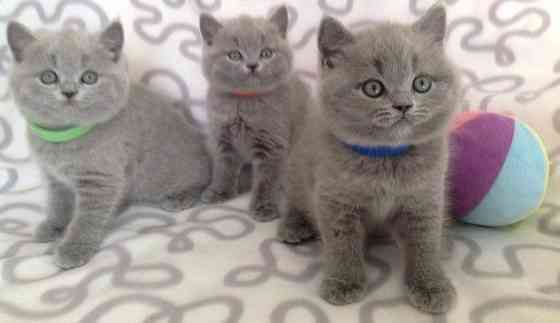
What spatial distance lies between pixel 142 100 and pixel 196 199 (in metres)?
0.35

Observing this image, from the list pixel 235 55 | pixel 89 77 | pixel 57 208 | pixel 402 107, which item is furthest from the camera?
pixel 235 55

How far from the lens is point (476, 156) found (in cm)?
117

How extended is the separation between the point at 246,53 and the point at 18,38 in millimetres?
615

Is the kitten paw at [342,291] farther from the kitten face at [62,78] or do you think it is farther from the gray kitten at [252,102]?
the kitten face at [62,78]

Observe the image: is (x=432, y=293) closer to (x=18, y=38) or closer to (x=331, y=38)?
(x=331, y=38)

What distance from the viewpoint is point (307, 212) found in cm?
127

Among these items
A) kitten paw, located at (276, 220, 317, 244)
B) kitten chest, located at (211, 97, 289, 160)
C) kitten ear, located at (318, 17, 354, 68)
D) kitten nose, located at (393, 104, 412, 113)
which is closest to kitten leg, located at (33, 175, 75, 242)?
kitten chest, located at (211, 97, 289, 160)

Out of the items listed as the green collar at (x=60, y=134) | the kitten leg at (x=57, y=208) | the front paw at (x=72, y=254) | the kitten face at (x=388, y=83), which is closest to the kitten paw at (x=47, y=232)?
the kitten leg at (x=57, y=208)

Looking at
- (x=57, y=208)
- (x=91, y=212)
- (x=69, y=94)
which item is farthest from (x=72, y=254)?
(x=69, y=94)

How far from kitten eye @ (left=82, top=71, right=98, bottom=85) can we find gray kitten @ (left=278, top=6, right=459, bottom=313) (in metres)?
0.60

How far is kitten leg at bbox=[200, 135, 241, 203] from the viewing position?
1.57 metres

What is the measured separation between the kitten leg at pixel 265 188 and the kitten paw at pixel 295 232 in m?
0.14

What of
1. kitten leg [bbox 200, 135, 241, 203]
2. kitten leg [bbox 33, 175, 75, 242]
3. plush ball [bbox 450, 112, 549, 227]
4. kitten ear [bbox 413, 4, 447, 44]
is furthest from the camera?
kitten leg [bbox 200, 135, 241, 203]

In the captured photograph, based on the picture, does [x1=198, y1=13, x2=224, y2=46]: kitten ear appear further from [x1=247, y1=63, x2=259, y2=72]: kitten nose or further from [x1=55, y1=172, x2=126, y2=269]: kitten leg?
[x1=55, y1=172, x2=126, y2=269]: kitten leg
